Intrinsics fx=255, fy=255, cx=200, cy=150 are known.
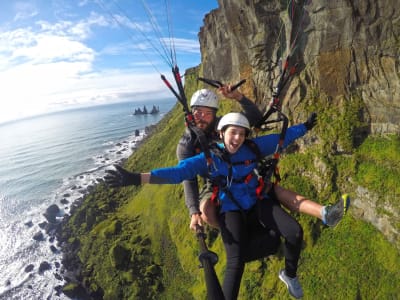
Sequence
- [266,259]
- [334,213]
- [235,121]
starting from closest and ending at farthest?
[334,213], [235,121], [266,259]

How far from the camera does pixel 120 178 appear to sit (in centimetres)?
431

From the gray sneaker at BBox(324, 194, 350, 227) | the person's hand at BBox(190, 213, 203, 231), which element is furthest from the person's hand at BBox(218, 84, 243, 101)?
the gray sneaker at BBox(324, 194, 350, 227)

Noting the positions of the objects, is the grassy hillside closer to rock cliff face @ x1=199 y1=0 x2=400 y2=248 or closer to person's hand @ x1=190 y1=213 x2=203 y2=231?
rock cliff face @ x1=199 y1=0 x2=400 y2=248

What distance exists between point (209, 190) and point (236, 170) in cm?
128

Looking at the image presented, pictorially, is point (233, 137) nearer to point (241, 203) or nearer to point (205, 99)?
point (241, 203)

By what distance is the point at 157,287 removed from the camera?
2695 cm

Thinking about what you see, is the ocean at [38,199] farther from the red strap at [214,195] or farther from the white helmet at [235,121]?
the white helmet at [235,121]

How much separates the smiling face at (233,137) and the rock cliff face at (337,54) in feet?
30.2

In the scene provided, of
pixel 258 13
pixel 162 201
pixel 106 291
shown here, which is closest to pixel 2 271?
pixel 106 291

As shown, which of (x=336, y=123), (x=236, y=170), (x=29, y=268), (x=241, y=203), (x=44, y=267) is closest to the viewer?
(x=236, y=170)

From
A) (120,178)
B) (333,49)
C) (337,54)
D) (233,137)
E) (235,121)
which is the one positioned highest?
(333,49)

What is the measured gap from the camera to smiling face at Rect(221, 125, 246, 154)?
17.0ft

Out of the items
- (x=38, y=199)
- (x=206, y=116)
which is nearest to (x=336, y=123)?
(x=206, y=116)

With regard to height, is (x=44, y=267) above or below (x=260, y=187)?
below
